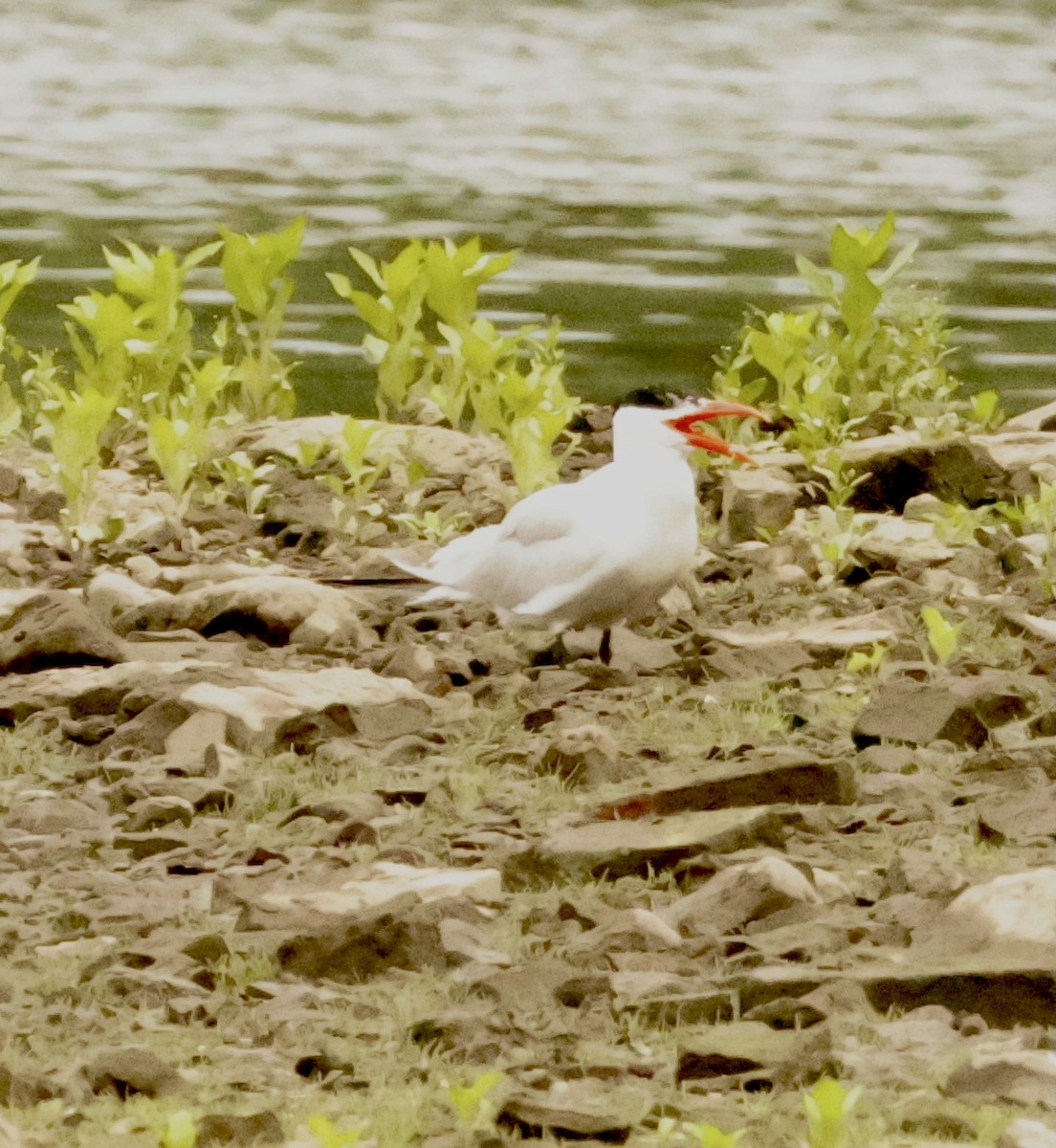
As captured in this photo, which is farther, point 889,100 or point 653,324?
point 889,100

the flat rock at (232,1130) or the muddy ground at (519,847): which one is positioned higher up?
the flat rock at (232,1130)

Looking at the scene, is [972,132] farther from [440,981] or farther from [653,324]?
[440,981]

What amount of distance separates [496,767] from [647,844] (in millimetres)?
811

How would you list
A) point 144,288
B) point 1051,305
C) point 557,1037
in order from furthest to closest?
point 1051,305
point 144,288
point 557,1037

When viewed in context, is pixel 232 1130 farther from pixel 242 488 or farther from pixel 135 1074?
pixel 242 488

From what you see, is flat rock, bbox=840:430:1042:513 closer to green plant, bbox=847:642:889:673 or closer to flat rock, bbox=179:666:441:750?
green plant, bbox=847:642:889:673

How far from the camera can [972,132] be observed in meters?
19.4

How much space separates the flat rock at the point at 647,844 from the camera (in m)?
4.41

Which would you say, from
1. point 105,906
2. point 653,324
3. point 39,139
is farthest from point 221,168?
point 105,906

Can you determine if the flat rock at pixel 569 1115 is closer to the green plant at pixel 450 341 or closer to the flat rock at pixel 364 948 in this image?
the flat rock at pixel 364 948

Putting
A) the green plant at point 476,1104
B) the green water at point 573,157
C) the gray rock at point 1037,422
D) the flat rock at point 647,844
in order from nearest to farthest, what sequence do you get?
the green plant at point 476,1104 < the flat rock at point 647,844 < the gray rock at point 1037,422 < the green water at point 573,157

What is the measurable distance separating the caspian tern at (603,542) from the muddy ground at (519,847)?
0.14m

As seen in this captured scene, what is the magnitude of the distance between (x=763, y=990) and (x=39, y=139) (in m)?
15.1

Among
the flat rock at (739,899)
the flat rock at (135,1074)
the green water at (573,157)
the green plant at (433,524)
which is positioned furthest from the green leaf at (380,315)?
the flat rock at (135,1074)
